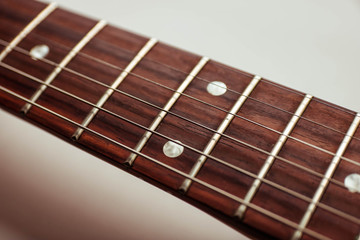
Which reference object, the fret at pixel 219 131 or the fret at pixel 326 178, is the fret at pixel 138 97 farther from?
the fret at pixel 326 178

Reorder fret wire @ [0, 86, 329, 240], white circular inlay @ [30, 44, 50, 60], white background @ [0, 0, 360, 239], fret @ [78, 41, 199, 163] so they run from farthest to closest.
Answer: white background @ [0, 0, 360, 239]
white circular inlay @ [30, 44, 50, 60]
fret @ [78, 41, 199, 163]
fret wire @ [0, 86, 329, 240]

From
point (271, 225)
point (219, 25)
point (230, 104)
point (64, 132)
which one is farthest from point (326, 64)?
point (64, 132)

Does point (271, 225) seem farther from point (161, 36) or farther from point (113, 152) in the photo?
point (161, 36)

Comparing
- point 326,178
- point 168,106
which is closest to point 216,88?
point 168,106

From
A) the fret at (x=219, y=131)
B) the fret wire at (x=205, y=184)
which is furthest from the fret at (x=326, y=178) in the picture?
the fret at (x=219, y=131)

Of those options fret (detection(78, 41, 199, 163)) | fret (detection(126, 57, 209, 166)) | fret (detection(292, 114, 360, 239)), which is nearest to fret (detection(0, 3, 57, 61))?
fret (detection(78, 41, 199, 163))

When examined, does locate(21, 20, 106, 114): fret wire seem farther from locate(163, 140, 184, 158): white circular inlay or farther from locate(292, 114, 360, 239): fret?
locate(292, 114, 360, 239): fret

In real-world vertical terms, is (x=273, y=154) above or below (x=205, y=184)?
above

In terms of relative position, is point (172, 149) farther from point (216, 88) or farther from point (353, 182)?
point (353, 182)
